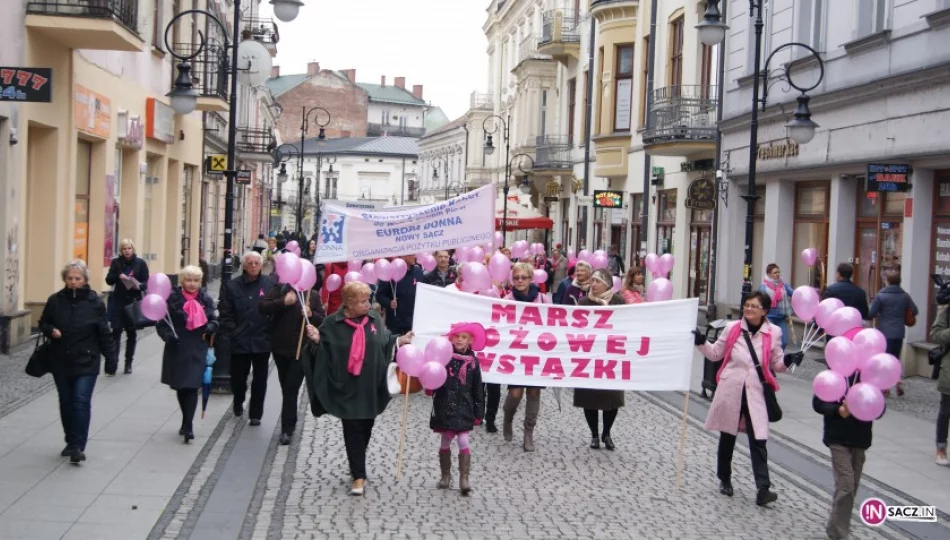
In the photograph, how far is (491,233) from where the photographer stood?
47.9ft

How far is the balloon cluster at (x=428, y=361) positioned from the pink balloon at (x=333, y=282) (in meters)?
6.92

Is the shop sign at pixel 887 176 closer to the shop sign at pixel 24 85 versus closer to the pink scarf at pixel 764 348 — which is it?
the pink scarf at pixel 764 348

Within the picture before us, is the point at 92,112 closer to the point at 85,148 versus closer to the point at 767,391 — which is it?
the point at 85,148

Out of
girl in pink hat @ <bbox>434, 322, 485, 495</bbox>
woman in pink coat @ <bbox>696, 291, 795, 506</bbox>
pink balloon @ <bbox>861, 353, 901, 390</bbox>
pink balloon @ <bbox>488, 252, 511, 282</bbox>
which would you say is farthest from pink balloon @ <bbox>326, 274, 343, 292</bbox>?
pink balloon @ <bbox>861, 353, 901, 390</bbox>

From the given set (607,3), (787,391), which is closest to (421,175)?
(607,3)

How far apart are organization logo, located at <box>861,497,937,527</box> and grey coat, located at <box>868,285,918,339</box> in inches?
221

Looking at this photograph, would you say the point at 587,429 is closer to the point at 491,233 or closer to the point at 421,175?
the point at 491,233

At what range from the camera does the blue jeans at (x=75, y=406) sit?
29.2 ft

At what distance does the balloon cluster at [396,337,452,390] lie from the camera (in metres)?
8.25

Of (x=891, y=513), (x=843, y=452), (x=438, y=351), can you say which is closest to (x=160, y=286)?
(x=438, y=351)

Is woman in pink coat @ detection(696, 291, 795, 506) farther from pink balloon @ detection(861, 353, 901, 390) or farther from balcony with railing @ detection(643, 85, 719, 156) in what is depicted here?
balcony with railing @ detection(643, 85, 719, 156)

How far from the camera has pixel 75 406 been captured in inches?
351

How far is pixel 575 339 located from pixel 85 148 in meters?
12.7

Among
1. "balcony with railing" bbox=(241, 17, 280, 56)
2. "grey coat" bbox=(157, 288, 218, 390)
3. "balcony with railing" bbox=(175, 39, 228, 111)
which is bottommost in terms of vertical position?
"grey coat" bbox=(157, 288, 218, 390)
